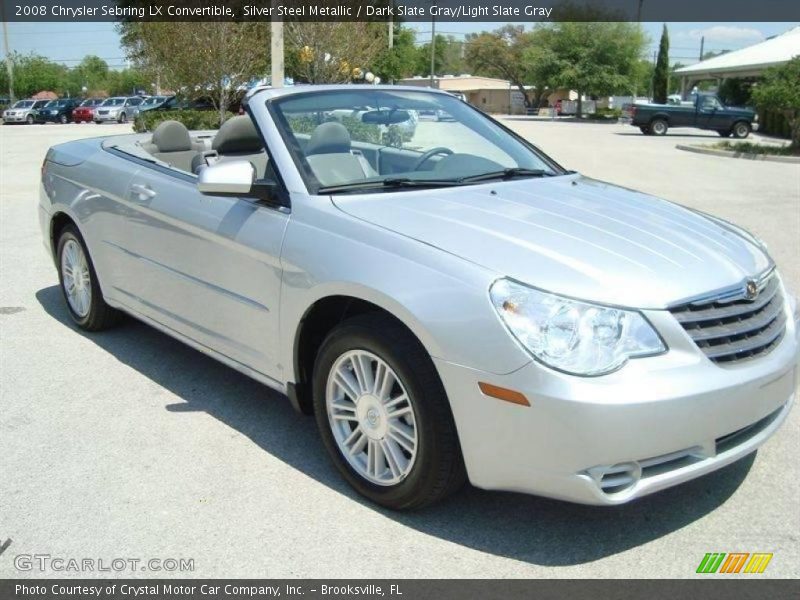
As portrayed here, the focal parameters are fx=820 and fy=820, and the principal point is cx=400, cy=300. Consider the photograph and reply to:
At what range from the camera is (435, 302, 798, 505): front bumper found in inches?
103

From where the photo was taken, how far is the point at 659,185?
14.5m

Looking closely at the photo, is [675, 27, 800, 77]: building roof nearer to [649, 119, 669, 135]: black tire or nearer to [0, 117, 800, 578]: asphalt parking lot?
[649, 119, 669, 135]: black tire

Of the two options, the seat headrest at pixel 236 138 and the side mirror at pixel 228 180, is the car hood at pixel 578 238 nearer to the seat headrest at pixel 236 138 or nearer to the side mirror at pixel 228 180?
the side mirror at pixel 228 180

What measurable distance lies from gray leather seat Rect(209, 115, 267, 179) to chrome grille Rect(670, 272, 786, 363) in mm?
2835

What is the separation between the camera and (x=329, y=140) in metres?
3.90

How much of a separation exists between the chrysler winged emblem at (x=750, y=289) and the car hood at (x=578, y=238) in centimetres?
3

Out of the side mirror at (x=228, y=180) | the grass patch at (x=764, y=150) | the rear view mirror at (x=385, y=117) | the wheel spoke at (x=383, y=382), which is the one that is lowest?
the wheel spoke at (x=383, y=382)

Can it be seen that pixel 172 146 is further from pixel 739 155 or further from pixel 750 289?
pixel 739 155

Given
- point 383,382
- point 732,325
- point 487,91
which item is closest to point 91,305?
point 383,382

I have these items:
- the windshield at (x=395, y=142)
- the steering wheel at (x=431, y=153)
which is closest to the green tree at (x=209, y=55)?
the windshield at (x=395, y=142)

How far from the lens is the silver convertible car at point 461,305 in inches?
106

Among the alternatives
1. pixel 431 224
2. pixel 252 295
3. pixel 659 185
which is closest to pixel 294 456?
pixel 252 295

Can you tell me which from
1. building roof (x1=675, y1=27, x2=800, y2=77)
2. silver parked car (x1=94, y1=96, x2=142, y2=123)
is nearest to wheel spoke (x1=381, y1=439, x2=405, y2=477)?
building roof (x1=675, y1=27, x2=800, y2=77)

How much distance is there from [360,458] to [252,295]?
2.92 feet
